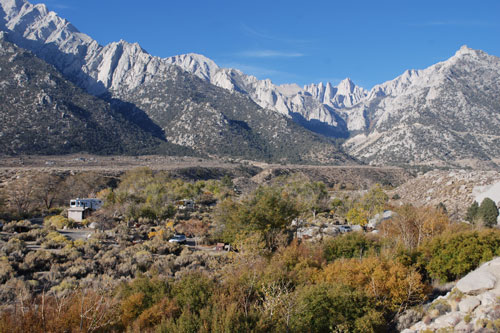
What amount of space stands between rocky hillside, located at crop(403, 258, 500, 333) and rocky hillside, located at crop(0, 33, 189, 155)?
99.1 m

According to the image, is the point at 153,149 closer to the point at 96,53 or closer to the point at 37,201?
the point at 37,201

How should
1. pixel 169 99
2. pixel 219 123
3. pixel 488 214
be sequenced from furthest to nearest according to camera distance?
pixel 169 99
pixel 219 123
pixel 488 214

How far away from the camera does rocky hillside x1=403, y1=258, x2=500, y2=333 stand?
44.7 ft

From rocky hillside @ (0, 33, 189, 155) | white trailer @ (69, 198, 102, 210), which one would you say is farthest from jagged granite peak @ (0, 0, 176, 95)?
white trailer @ (69, 198, 102, 210)

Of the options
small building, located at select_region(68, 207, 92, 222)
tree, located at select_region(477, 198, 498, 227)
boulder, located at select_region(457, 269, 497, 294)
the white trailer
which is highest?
tree, located at select_region(477, 198, 498, 227)

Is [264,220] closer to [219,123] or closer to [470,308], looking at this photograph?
[470,308]

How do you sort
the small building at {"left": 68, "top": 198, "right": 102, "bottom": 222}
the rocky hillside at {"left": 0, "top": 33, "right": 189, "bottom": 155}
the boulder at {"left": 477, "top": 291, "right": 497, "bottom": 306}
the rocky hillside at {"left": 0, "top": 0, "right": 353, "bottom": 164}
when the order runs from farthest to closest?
the rocky hillside at {"left": 0, "top": 0, "right": 353, "bottom": 164} < the rocky hillside at {"left": 0, "top": 33, "right": 189, "bottom": 155} < the small building at {"left": 68, "top": 198, "right": 102, "bottom": 222} < the boulder at {"left": 477, "top": 291, "right": 497, "bottom": 306}

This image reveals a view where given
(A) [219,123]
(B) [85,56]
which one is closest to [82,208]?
(A) [219,123]

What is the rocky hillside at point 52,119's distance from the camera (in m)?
95.9

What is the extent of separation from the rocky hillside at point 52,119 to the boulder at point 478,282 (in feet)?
327

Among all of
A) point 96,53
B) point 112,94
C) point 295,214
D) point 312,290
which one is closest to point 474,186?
point 295,214

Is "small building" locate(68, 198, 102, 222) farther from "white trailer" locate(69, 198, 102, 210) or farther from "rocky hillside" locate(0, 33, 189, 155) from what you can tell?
"rocky hillside" locate(0, 33, 189, 155)

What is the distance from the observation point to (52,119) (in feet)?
347

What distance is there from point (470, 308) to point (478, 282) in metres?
1.70
